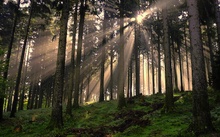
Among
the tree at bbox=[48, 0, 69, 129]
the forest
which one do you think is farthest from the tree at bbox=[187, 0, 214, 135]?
the tree at bbox=[48, 0, 69, 129]

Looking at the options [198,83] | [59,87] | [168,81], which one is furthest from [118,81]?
[198,83]

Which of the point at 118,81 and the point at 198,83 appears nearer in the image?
the point at 198,83

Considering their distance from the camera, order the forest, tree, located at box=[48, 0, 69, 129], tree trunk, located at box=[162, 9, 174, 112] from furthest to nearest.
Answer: tree trunk, located at box=[162, 9, 174, 112] < tree, located at box=[48, 0, 69, 129] < the forest

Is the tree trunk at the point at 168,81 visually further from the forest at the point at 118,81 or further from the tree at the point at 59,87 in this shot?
the tree at the point at 59,87

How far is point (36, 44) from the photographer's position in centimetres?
3528

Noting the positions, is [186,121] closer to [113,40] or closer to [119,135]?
[119,135]

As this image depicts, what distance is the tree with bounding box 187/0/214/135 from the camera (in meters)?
7.02

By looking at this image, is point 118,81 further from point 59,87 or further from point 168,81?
point 59,87

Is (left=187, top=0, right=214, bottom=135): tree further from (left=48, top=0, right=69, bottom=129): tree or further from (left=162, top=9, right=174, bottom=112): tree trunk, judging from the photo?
(left=48, top=0, right=69, bottom=129): tree

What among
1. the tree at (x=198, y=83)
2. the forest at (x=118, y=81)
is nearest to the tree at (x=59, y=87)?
the forest at (x=118, y=81)

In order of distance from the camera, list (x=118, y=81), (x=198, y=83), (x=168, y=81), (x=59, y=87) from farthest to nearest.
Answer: (x=118, y=81)
(x=168, y=81)
(x=59, y=87)
(x=198, y=83)

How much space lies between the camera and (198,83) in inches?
293

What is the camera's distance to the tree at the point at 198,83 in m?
7.02

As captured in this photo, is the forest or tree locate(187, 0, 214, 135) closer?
tree locate(187, 0, 214, 135)
